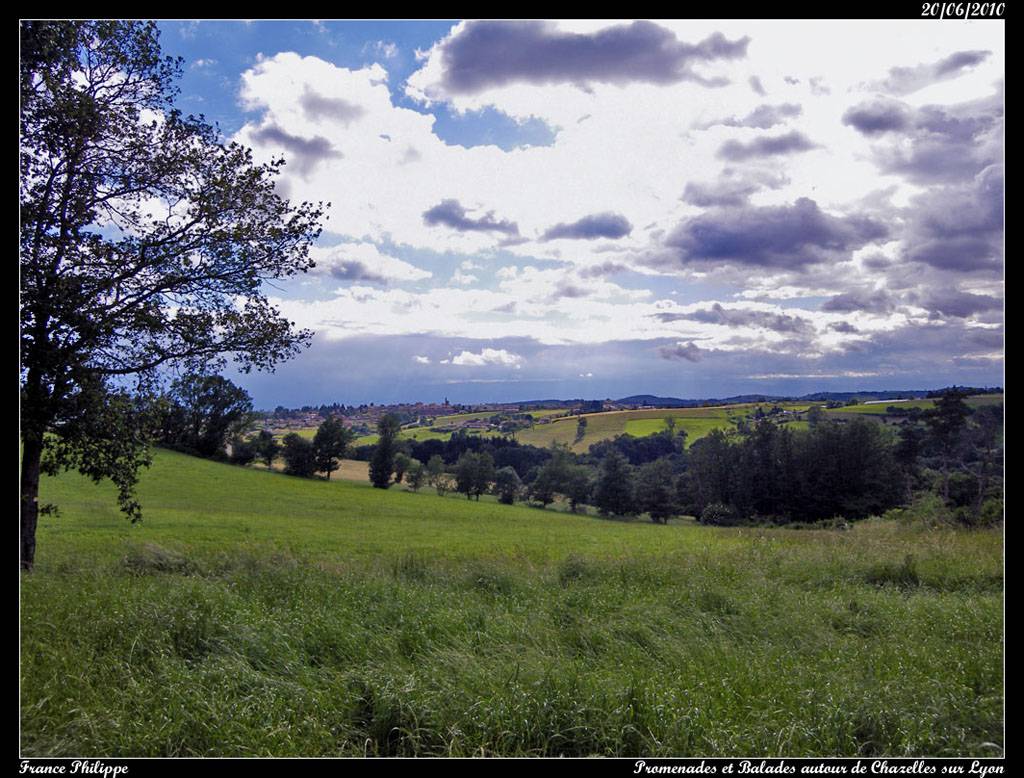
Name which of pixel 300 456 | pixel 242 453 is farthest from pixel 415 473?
pixel 242 453

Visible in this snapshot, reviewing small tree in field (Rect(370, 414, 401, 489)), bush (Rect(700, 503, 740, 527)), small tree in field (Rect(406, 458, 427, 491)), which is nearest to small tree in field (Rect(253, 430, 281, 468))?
small tree in field (Rect(370, 414, 401, 489))

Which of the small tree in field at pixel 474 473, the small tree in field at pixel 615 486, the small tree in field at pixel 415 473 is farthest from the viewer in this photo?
the small tree in field at pixel 474 473

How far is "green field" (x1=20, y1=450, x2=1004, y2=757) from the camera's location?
416cm

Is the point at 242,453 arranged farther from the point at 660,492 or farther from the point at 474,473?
the point at 660,492

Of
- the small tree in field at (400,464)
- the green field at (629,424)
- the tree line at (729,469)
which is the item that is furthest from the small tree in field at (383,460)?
the green field at (629,424)

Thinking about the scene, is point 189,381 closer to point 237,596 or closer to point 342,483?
point 237,596

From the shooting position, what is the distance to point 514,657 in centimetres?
536

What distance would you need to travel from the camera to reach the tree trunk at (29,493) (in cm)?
898

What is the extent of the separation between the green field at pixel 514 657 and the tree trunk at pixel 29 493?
2.16ft

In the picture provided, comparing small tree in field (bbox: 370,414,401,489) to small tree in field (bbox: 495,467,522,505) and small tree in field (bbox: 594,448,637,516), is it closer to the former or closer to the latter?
small tree in field (bbox: 495,467,522,505)

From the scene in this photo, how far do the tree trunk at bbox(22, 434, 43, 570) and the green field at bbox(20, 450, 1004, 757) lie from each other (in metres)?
0.66

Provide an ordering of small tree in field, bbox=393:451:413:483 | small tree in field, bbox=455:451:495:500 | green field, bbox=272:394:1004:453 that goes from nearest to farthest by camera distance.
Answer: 1. green field, bbox=272:394:1004:453
2. small tree in field, bbox=393:451:413:483
3. small tree in field, bbox=455:451:495:500

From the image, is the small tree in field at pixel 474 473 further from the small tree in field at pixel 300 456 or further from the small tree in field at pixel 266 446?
the small tree in field at pixel 266 446
